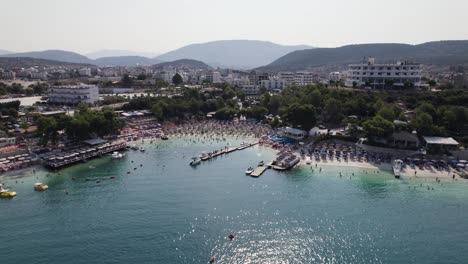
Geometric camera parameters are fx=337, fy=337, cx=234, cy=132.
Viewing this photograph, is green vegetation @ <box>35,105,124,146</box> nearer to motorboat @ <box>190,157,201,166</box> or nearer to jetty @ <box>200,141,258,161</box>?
motorboat @ <box>190,157,201,166</box>

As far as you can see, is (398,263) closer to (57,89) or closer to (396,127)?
(396,127)

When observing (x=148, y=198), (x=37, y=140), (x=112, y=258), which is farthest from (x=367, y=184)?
(x=37, y=140)

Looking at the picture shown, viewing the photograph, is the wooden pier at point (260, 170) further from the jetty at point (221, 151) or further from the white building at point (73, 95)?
the white building at point (73, 95)

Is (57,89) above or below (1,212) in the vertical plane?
above

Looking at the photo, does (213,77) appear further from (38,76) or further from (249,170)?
(249,170)

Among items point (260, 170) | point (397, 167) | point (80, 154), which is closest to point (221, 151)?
point (260, 170)

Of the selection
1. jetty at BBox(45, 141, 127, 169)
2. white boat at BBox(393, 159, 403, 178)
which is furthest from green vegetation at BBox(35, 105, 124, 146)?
white boat at BBox(393, 159, 403, 178)
